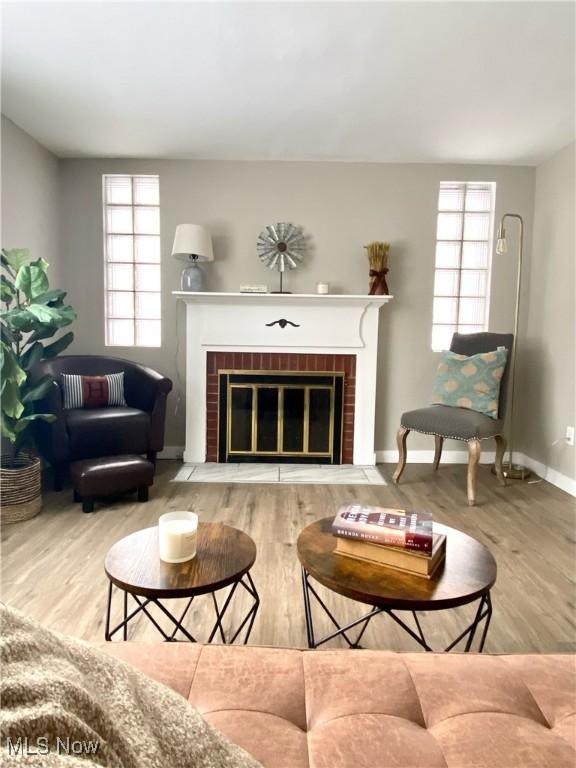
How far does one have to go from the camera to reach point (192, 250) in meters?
3.55

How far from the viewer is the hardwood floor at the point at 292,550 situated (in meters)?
1.63

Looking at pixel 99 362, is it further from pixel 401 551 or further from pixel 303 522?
pixel 401 551

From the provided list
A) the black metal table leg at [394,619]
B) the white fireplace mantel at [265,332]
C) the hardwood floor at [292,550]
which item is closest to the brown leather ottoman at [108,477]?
the hardwood floor at [292,550]

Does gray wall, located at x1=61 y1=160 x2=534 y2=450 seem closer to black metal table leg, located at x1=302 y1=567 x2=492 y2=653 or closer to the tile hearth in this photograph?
the tile hearth

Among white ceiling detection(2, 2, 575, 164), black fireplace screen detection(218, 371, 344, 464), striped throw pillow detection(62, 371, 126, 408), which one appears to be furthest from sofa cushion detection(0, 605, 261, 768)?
black fireplace screen detection(218, 371, 344, 464)

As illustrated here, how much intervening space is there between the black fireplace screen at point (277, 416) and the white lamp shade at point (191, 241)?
965 millimetres

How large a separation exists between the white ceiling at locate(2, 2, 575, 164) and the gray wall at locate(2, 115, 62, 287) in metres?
0.13

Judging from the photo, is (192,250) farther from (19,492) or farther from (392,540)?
(392,540)

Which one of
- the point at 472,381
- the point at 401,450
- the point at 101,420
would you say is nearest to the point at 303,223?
→ the point at 472,381

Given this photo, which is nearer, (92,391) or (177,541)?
(177,541)

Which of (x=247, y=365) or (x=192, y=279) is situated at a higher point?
(x=192, y=279)

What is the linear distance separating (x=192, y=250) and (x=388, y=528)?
2944 mm

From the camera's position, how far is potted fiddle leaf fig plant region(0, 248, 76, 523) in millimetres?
2432

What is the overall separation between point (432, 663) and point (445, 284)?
11.5 ft
